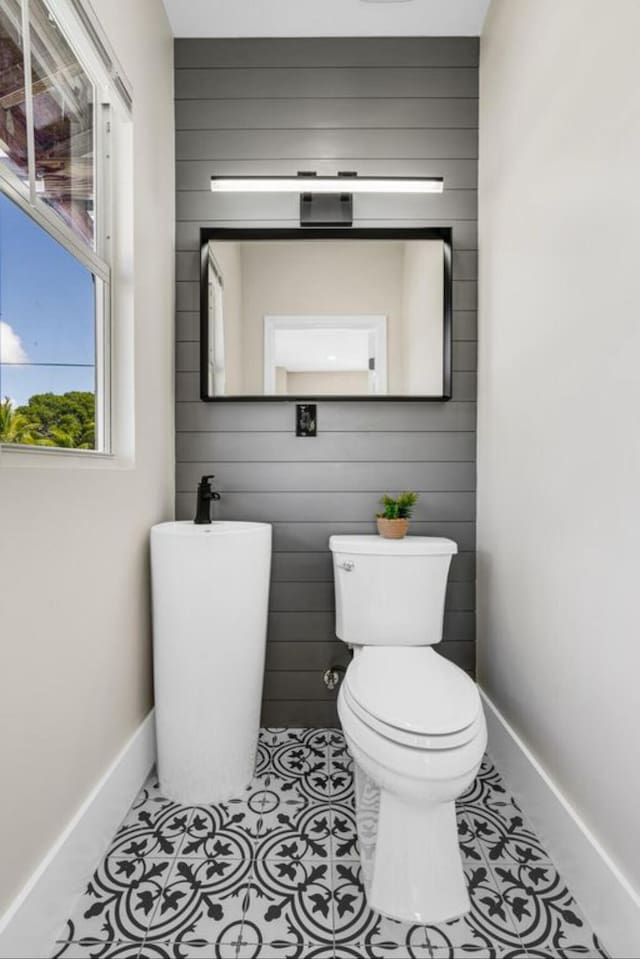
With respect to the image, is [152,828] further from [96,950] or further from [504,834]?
[504,834]

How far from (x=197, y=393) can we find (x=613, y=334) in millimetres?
1419

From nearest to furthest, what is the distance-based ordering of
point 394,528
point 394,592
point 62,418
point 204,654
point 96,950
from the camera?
point 96,950
point 62,418
point 204,654
point 394,592
point 394,528

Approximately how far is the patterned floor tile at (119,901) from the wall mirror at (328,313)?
1.45 meters

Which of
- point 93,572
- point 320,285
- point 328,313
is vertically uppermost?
point 320,285

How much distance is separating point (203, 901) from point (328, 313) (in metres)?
1.79

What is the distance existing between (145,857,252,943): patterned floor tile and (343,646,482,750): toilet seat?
505 mm

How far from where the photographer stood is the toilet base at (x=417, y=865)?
3.92ft

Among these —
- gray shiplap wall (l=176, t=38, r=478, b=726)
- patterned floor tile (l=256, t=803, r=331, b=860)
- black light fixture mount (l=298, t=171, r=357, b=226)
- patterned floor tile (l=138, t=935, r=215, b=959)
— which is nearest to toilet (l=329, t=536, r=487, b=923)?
patterned floor tile (l=256, t=803, r=331, b=860)

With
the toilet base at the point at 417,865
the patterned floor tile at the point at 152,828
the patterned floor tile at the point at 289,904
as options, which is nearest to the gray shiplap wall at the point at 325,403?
the patterned floor tile at the point at 152,828

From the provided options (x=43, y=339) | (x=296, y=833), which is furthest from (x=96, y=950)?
(x=43, y=339)

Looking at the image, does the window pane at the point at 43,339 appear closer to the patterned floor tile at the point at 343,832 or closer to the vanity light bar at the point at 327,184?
the vanity light bar at the point at 327,184

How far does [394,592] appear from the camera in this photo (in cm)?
175

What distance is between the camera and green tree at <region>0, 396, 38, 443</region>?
3.58ft

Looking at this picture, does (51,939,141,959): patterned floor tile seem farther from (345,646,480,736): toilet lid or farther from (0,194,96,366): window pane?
(0,194,96,366): window pane
